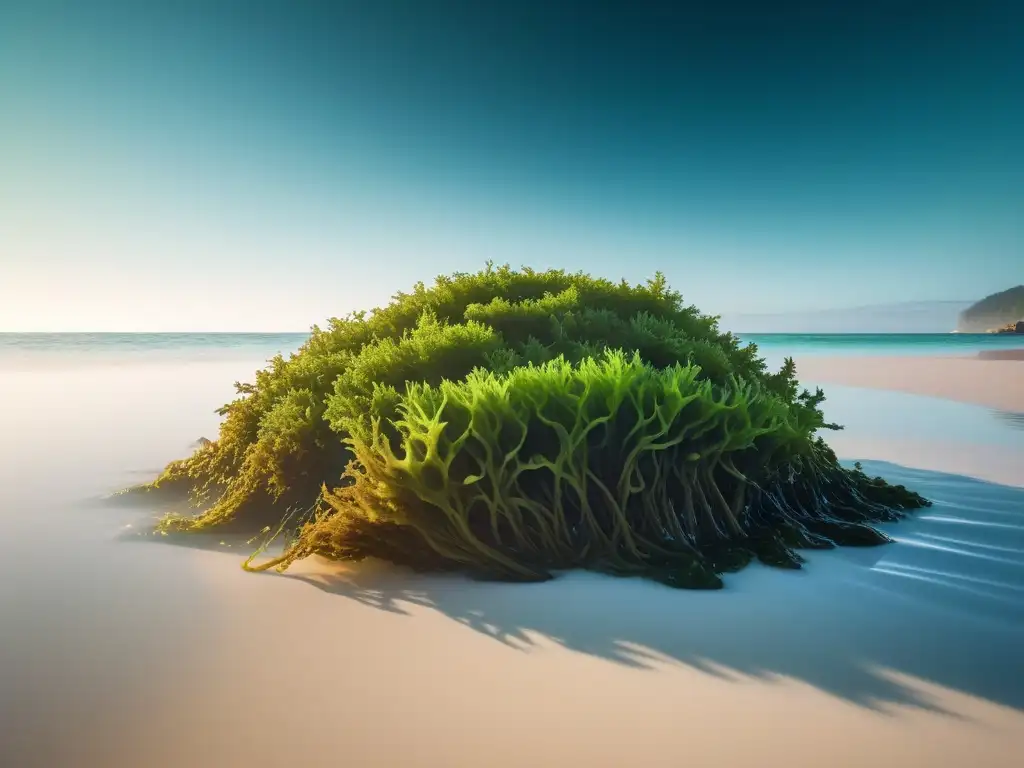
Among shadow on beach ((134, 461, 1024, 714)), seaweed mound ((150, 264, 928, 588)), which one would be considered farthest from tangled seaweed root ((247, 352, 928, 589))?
shadow on beach ((134, 461, 1024, 714))

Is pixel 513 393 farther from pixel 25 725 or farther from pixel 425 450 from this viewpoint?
pixel 25 725

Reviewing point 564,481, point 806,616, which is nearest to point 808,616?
point 806,616

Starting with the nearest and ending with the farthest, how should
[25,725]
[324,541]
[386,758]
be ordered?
[386,758] → [25,725] → [324,541]

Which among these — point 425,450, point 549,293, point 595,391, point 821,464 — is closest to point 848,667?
point 595,391

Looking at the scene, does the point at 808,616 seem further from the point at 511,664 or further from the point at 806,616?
the point at 511,664

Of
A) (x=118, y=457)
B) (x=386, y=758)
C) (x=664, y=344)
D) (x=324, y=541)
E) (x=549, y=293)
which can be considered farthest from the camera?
(x=118, y=457)

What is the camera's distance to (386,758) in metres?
1.82

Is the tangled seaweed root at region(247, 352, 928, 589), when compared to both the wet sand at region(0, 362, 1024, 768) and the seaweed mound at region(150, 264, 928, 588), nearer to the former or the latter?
the seaweed mound at region(150, 264, 928, 588)

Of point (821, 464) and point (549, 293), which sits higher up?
point (549, 293)

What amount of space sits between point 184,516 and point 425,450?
8.70 ft

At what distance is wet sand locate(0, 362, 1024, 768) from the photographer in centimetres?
186

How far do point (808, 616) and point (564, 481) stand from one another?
4.28ft

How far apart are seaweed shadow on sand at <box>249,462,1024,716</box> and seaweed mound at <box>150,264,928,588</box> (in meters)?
0.17

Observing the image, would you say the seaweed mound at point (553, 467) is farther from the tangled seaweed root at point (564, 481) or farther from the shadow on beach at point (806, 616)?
the shadow on beach at point (806, 616)
